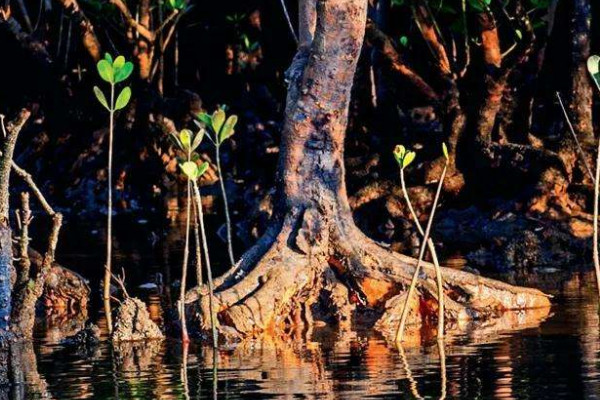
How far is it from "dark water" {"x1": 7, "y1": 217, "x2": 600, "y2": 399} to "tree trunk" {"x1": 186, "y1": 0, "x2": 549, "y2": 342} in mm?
597

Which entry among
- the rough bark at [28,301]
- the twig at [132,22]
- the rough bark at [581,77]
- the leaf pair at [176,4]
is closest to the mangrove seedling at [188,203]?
the rough bark at [28,301]

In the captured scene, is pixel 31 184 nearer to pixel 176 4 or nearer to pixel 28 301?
pixel 28 301

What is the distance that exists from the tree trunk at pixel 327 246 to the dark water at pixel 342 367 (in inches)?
23.5

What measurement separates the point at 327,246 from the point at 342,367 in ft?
9.99

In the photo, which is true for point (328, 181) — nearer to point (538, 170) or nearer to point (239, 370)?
point (239, 370)

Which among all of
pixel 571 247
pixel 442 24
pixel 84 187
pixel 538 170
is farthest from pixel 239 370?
pixel 84 187

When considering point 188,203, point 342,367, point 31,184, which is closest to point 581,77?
point 188,203

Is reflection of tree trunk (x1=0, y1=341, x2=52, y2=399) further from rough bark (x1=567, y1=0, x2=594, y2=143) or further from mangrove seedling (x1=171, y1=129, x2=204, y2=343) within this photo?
rough bark (x1=567, y1=0, x2=594, y2=143)

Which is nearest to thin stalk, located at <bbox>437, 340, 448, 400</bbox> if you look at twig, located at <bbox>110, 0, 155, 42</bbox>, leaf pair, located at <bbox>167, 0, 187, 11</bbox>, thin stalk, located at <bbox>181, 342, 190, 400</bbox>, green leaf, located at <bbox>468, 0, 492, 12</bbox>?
thin stalk, located at <bbox>181, 342, 190, 400</bbox>

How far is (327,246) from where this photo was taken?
13.8 m

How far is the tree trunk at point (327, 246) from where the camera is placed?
13.5 metres

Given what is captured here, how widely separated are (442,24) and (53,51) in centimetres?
780

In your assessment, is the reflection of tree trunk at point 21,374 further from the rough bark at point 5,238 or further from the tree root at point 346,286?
the tree root at point 346,286

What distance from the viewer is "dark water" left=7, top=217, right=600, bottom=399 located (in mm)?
9773
